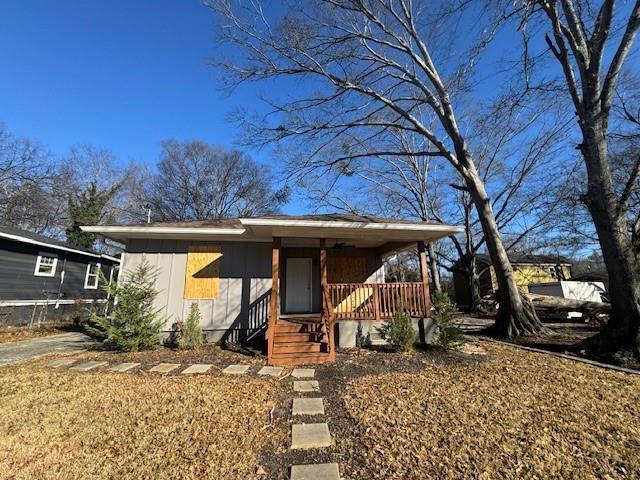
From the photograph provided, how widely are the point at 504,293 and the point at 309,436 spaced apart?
807 centimetres

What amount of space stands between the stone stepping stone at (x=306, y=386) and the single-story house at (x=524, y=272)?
20.0 m

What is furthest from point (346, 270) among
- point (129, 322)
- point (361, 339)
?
point (129, 322)

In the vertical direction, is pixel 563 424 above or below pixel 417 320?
below

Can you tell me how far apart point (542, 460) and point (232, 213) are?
24.2 metres

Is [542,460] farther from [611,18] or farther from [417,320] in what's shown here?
[611,18]

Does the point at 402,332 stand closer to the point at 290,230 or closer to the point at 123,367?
the point at 290,230

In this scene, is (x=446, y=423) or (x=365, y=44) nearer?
(x=446, y=423)

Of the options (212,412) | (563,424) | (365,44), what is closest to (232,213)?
(365,44)

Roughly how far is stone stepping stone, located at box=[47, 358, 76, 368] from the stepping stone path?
14.7ft

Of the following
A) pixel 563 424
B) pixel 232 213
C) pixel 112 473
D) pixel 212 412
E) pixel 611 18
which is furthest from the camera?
pixel 232 213

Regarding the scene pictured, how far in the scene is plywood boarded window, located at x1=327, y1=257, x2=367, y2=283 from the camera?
9828 mm

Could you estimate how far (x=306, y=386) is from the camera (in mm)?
4578

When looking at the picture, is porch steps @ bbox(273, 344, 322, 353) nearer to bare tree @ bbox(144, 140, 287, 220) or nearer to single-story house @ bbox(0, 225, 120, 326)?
single-story house @ bbox(0, 225, 120, 326)

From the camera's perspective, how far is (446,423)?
3268 millimetres
